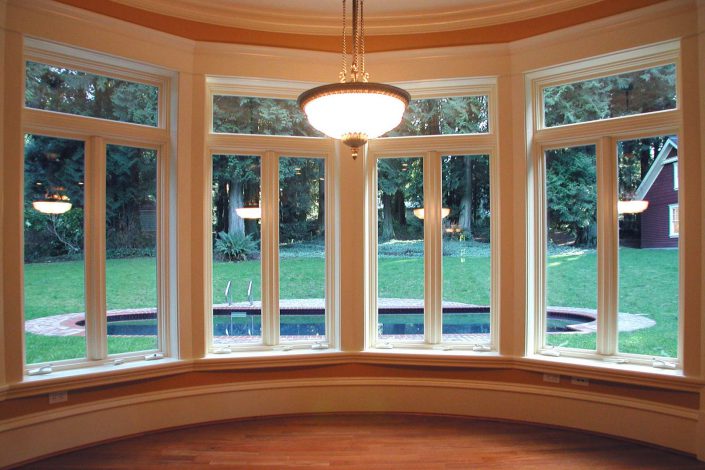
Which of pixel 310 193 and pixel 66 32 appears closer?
pixel 66 32

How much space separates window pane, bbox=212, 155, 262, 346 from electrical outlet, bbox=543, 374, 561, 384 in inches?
98.0

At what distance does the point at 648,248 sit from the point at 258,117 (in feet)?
11.3

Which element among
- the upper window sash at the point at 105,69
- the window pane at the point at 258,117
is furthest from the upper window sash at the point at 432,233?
the upper window sash at the point at 105,69

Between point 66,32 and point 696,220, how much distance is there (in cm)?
473

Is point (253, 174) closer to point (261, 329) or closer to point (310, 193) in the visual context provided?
point (310, 193)

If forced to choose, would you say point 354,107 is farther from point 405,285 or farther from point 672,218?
point 672,218

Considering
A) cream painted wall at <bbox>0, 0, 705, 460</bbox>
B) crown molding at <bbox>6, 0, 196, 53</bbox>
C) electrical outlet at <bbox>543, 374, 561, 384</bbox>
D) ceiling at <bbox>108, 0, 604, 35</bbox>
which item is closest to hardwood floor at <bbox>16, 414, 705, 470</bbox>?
cream painted wall at <bbox>0, 0, 705, 460</bbox>

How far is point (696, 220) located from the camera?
10.5 feet

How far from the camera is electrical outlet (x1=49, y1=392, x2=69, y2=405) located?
3.26m

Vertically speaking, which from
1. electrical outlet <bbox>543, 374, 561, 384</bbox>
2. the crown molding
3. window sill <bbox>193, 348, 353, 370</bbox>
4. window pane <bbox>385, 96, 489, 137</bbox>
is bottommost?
electrical outlet <bbox>543, 374, 561, 384</bbox>

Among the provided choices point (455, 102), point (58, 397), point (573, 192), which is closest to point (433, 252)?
point (573, 192)

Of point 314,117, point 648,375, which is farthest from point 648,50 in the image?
point 314,117

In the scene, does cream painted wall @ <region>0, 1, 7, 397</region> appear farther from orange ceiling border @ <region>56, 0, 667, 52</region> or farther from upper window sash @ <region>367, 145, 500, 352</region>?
upper window sash @ <region>367, 145, 500, 352</region>

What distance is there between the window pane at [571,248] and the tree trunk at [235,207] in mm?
2723
